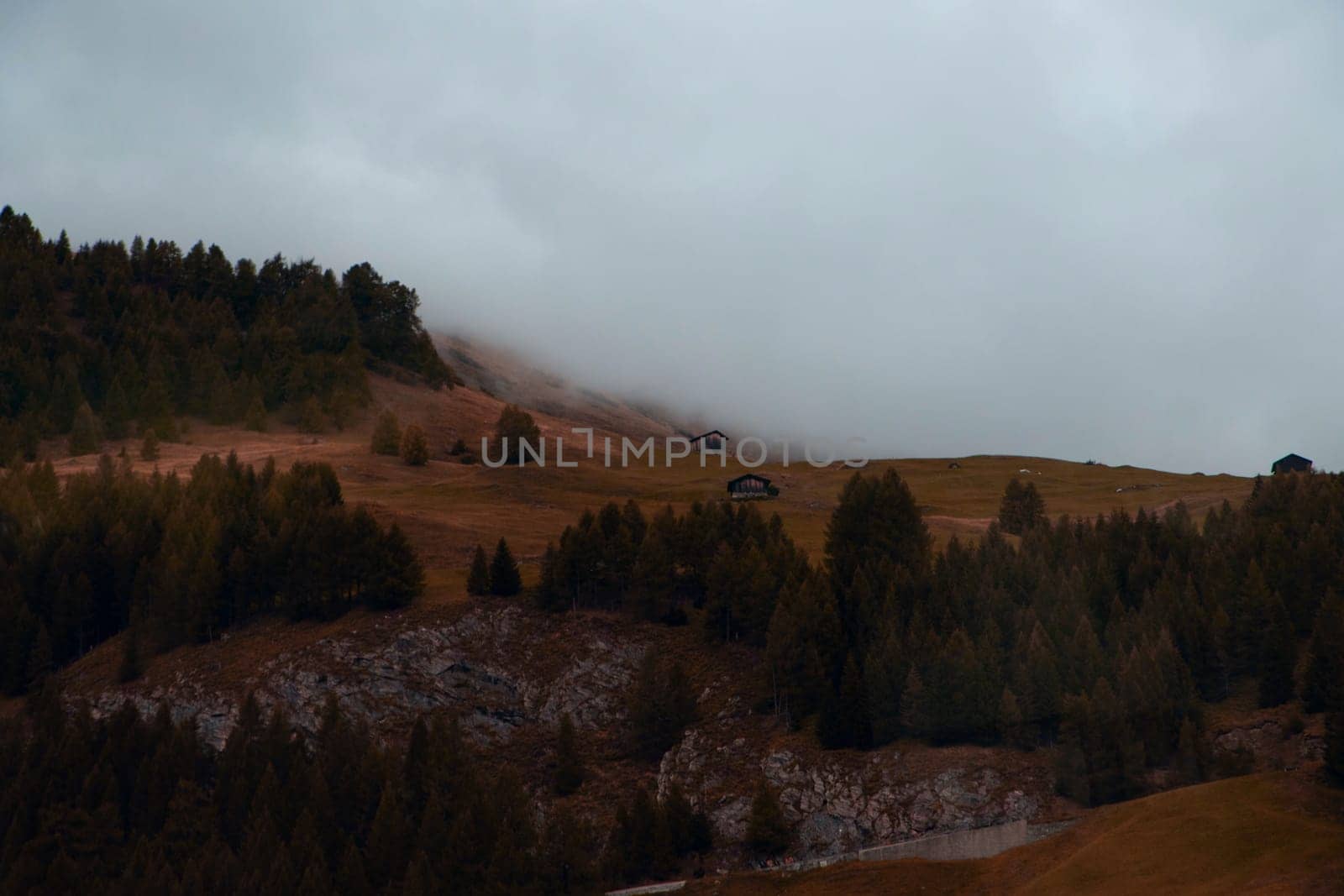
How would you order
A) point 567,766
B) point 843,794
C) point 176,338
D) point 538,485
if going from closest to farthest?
1. point 843,794
2. point 567,766
3. point 538,485
4. point 176,338

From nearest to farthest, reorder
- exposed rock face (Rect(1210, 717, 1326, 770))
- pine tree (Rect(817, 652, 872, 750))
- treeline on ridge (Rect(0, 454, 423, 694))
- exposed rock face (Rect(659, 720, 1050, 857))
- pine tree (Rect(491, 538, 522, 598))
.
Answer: exposed rock face (Rect(1210, 717, 1326, 770))
exposed rock face (Rect(659, 720, 1050, 857))
pine tree (Rect(817, 652, 872, 750))
pine tree (Rect(491, 538, 522, 598))
treeline on ridge (Rect(0, 454, 423, 694))

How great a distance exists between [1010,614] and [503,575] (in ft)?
121

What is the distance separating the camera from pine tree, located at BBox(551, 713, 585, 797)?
3174 inches

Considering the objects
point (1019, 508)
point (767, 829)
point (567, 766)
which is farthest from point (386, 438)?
point (767, 829)

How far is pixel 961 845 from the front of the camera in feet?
219

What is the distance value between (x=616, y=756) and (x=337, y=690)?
1985 cm

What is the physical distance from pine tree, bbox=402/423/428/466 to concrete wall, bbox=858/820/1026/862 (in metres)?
87.7

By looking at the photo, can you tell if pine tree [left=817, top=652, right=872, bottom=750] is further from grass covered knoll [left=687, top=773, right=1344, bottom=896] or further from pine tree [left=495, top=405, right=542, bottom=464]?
pine tree [left=495, top=405, right=542, bottom=464]

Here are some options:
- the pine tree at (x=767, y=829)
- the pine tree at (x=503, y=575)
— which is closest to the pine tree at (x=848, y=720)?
the pine tree at (x=767, y=829)

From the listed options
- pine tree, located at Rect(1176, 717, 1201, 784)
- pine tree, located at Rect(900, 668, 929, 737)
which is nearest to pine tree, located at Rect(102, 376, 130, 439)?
pine tree, located at Rect(900, 668, 929, 737)

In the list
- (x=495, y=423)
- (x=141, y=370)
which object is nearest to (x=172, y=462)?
(x=141, y=370)

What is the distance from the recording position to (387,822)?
7175cm

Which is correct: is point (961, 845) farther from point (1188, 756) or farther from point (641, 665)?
point (641, 665)

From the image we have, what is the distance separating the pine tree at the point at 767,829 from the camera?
71.4 meters
